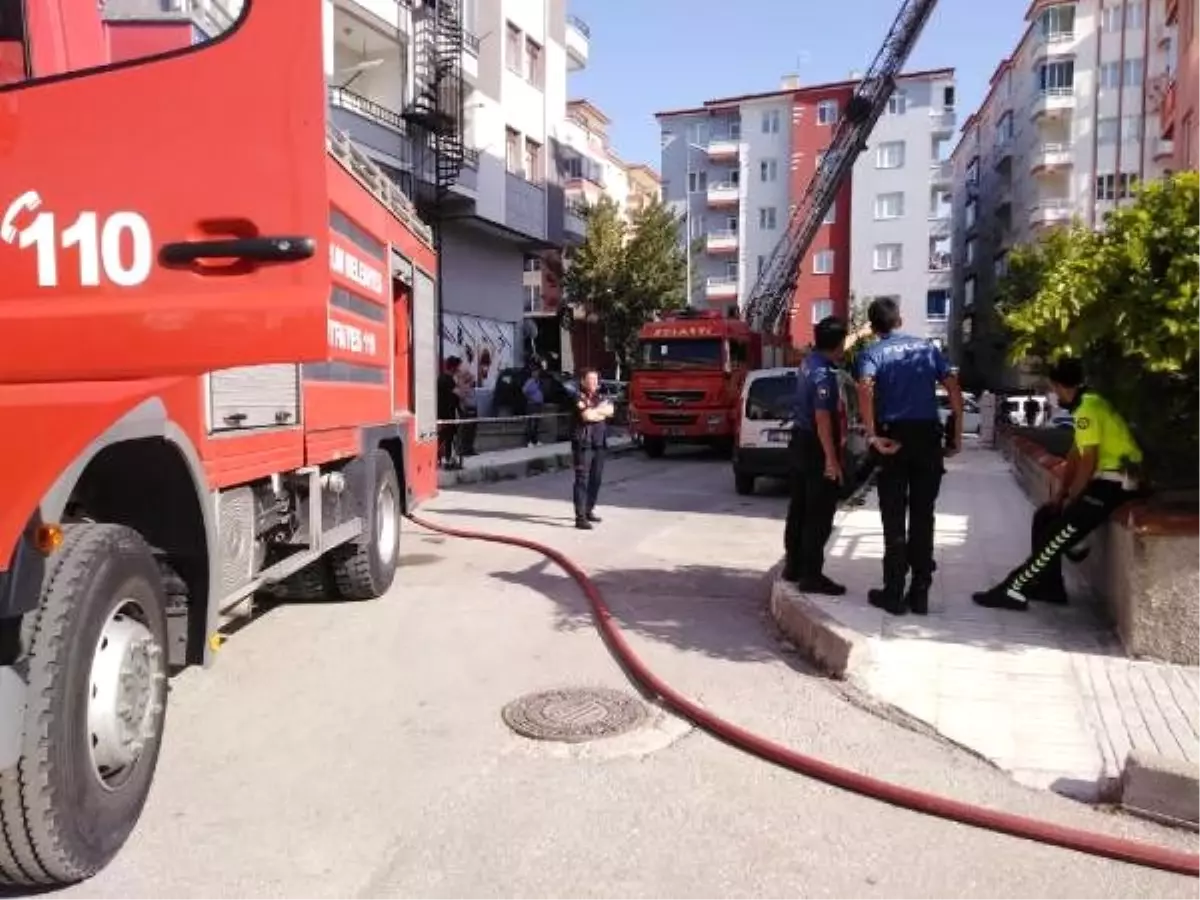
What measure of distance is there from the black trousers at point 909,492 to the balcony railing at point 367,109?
17.2 metres

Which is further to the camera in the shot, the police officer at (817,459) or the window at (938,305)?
the window at (938,305)

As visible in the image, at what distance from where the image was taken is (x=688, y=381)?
21172mm

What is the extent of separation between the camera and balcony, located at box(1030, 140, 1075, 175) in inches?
2092

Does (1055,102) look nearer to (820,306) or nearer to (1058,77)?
(1058,77)

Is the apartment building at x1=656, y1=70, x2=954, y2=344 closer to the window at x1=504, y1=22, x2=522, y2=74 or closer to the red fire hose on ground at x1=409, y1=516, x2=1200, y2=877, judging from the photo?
Result: the window at x1=504, y1=22, x2=522, y2=74

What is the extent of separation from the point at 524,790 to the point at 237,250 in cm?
229

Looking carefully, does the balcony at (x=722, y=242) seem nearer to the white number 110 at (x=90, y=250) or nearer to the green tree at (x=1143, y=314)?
the green tree at (x=1143, y=314)

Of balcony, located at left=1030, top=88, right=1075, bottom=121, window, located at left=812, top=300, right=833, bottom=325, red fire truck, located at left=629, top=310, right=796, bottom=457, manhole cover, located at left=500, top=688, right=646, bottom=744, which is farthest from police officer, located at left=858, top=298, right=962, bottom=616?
window, located at left=812, top=300, right=833, bottom=325

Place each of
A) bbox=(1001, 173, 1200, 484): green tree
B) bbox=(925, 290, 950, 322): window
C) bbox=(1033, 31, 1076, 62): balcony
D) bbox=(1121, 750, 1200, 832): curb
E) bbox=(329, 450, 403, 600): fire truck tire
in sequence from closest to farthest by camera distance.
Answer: bbox=(1121, 750, 1200, 832): curb → bbox=(1001, 173, 1200, 484): green tree → bbox=(329, 450, 403, 600): fire truck tire → bbox=(1033, 31, 1076, 62): balcony → bbox=(925, 290, 950, 322): window

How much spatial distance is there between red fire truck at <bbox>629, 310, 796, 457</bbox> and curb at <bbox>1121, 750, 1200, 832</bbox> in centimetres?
1692

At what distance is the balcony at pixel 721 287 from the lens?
216 feet

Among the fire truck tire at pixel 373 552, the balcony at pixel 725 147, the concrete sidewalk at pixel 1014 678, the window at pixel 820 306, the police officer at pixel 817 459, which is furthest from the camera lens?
the balcony at pixel 725 147

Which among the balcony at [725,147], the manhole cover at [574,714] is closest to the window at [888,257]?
the balcony at [725,147]

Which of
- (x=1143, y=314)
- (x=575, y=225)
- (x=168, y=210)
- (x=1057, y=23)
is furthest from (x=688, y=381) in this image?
(x=1057, y=23)
